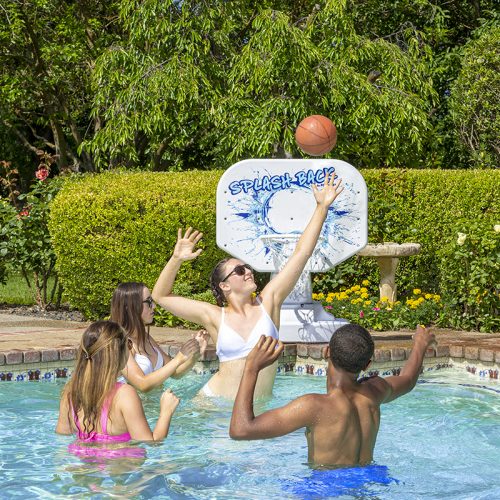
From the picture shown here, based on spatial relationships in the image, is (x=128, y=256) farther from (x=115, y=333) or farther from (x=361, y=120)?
(x=115, y=333)

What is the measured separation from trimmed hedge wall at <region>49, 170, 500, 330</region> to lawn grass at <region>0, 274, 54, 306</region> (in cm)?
250

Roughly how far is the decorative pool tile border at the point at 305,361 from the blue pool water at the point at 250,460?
58 cm

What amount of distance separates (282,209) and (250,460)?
355cm

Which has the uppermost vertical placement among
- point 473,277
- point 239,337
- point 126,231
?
point 126,231

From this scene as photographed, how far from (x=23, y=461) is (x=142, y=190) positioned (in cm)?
574

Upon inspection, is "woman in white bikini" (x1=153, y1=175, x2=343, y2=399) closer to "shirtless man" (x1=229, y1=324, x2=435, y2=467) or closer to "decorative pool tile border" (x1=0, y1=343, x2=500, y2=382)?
"shirtless man" (x1=229, y1=324, x2=435, y2=467)

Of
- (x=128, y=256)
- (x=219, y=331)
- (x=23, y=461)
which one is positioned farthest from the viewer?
(x=128, y=256)

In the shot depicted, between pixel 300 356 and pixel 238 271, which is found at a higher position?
pixel 238 271

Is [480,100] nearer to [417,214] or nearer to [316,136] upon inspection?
[417,214]

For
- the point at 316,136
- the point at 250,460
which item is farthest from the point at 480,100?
the point at 250,460

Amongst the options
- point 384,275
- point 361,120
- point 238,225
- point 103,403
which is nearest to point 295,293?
point 238,225

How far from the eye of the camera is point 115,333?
5.21 meters

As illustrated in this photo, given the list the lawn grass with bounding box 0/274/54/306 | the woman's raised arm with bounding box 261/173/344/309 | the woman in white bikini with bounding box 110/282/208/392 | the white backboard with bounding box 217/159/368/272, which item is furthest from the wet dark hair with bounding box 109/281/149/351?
the lawn grass with bounding box 0/274/54/306

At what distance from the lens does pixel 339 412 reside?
475 cm
